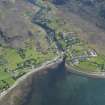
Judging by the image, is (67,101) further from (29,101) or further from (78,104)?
(29,101)

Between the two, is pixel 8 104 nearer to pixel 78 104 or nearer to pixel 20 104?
pixel 20 104

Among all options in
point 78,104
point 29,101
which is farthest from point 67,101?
point 29,101

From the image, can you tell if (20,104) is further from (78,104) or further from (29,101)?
(78,104)

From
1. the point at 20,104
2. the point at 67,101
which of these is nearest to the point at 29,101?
the point at 20,104

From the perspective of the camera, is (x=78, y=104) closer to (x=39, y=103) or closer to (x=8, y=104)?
(x=39, y=103)

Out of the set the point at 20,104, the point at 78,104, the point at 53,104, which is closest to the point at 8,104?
the point at 20,104
